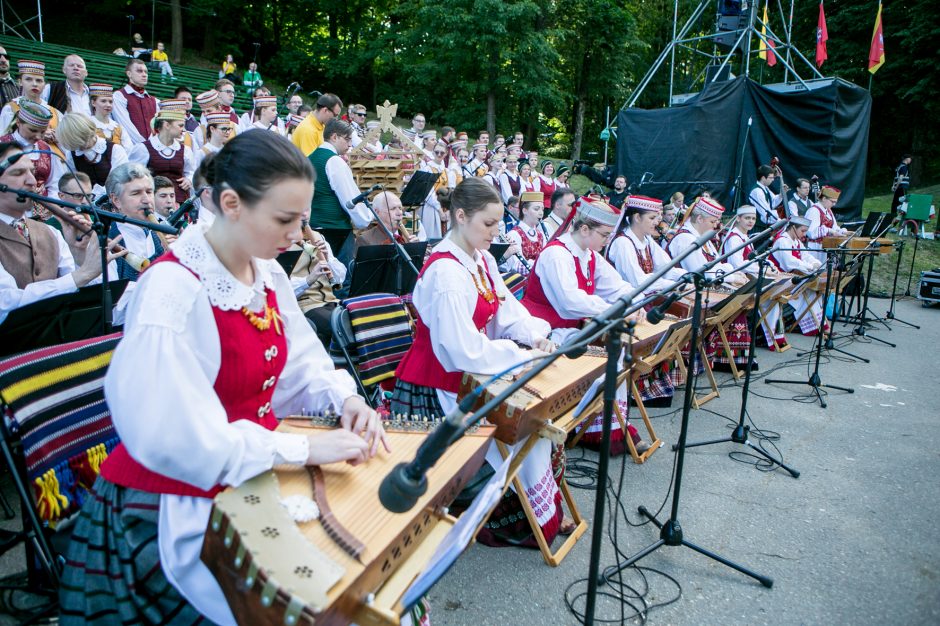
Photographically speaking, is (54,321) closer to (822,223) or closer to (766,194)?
(822,223)

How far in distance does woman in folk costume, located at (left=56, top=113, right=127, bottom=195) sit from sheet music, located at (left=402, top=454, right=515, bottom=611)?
520 centimetres

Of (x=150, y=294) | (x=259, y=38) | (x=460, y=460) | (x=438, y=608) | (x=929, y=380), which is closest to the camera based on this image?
(x=150, y=294)

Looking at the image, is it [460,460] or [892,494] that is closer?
[460,460]

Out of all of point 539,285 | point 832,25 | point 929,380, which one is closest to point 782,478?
point 539,285

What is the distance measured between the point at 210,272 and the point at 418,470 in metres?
0.79

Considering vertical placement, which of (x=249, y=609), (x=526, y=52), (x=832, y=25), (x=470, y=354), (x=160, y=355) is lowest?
(x=249, y=609)

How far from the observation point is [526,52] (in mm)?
23000

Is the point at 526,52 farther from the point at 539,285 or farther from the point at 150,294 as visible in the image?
the point at 150,294

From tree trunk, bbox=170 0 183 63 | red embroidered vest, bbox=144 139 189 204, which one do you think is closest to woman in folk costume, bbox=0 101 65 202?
red embroidered vest, bbox=144 139 189 204

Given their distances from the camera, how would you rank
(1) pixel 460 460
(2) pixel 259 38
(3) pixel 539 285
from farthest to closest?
(2) pixel 259 38, (3) pixel 539 285, (1) pixel 460 460

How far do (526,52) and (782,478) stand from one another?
72.3 feet

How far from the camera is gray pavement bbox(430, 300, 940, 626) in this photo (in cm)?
260

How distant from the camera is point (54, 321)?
266 cm

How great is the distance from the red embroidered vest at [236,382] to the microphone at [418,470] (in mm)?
595
